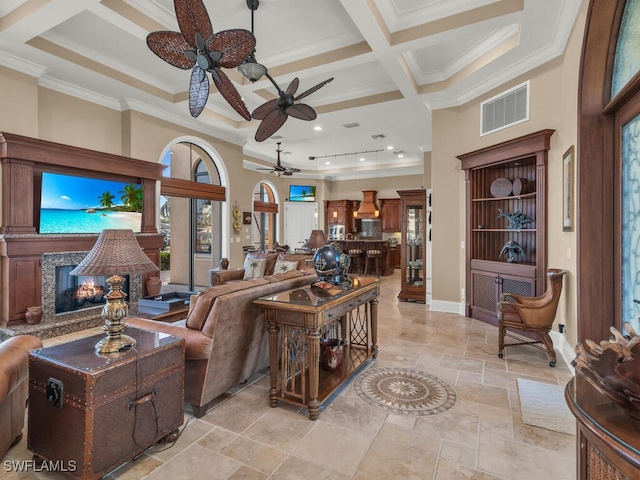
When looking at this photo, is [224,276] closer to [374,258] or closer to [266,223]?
[374,258]

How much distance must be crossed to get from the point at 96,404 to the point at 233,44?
2.58 m

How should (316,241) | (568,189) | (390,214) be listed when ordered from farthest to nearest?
1. (390,214)
2. (316,241)
3. (568,189)

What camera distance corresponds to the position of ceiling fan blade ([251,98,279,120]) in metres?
3.88

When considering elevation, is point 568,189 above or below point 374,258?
above

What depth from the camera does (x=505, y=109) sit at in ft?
15.4

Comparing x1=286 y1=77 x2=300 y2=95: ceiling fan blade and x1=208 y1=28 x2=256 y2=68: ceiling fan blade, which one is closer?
x1=208 y1=28 x2=256 y2=68: ceiling fan blade

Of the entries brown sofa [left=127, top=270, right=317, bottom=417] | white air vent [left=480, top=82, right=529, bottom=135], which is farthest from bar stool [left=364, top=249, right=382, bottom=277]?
brown sofa [left=127, top=270, right=317, bottom=417]

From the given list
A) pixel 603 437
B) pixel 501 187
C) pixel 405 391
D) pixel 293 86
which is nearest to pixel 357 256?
pixel 501 187

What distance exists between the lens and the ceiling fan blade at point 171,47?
103 inches

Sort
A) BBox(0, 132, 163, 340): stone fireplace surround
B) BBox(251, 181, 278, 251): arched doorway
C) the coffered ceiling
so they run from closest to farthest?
the coffered ceiling
BBox(0, 132, 163, 340): stone fireplace surround
BBox(251, 181, 278, 251): arched doorway

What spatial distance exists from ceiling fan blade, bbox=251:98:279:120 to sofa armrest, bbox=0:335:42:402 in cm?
304

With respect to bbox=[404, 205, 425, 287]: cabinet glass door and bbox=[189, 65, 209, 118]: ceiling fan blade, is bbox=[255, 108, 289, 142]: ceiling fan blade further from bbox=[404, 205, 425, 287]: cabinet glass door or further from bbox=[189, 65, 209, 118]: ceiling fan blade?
bbox=[404, 205, 425, 287]: cabinet glass door

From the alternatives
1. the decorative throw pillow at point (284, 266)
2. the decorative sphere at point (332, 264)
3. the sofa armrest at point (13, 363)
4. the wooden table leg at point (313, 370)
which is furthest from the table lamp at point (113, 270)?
the decorative throw pillow at point (284, 266)

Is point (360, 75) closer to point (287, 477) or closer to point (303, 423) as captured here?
point (303, 423)
